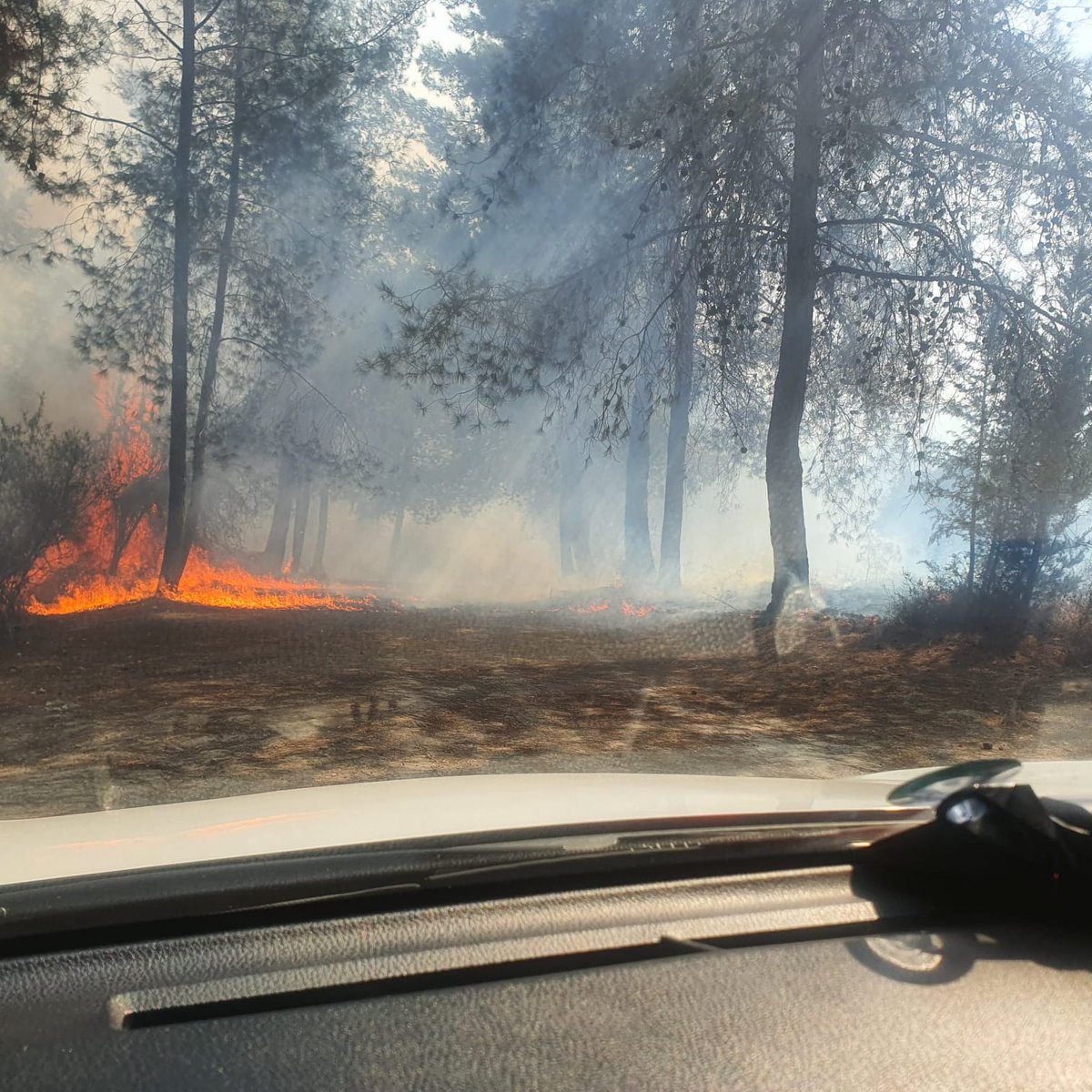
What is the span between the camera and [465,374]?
13297mm

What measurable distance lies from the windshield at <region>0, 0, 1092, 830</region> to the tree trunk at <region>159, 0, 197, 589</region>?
0.23 ft

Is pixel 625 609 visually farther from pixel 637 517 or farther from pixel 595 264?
pixel 637 517

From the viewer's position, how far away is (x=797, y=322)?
44.2ft

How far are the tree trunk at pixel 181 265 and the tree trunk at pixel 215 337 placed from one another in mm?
805

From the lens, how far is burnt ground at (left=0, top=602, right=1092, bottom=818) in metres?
6.95

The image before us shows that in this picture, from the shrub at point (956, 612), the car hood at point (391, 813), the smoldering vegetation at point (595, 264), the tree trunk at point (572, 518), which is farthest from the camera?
the tree trunk at point (572, 518)

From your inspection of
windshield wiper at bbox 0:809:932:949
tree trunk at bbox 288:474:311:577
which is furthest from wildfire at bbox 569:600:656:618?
tree trunk at bbox 288:474:311:577

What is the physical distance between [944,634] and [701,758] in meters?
5.77

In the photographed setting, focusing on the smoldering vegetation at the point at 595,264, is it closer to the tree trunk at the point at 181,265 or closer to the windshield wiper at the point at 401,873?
the tree trunk at the point at 181,265

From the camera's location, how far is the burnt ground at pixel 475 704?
695cm

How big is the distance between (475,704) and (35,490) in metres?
8.90

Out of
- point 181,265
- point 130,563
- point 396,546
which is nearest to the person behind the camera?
point 181,265

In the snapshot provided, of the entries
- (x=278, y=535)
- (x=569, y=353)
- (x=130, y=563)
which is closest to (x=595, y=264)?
(x=569, y=353)

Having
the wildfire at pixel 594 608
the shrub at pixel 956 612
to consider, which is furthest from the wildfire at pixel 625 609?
the shrub at pixel 956 612
